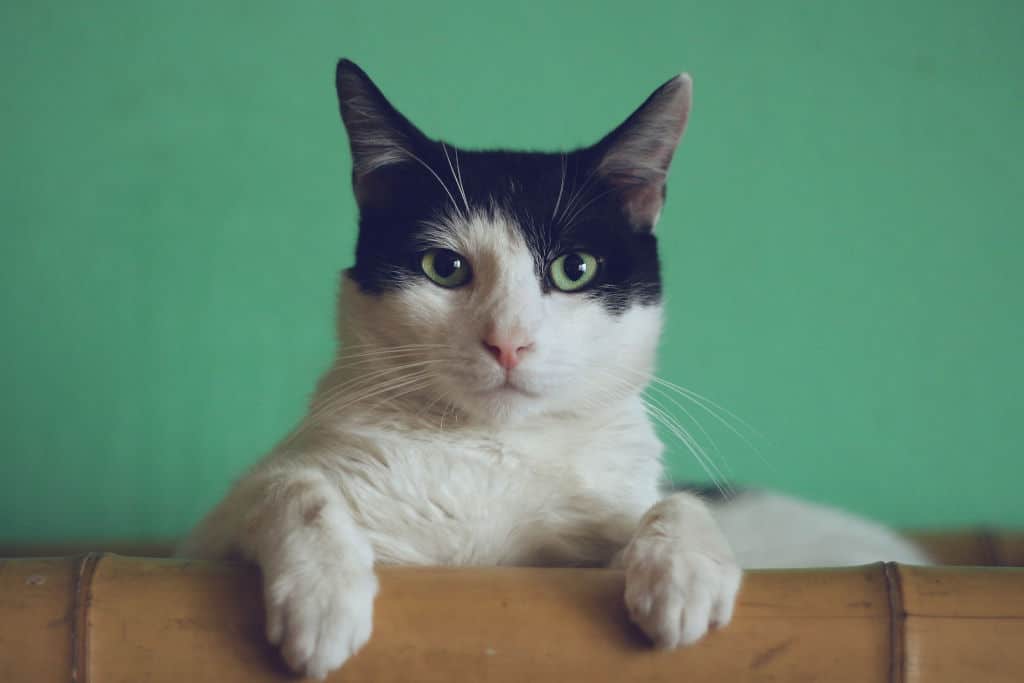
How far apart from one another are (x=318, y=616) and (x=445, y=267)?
558mm

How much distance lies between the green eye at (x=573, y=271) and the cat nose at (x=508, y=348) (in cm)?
16

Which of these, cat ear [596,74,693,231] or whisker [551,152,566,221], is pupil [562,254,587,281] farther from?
cat ear [596,74,693,231]

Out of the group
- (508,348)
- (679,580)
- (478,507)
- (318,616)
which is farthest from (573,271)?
(318,616)

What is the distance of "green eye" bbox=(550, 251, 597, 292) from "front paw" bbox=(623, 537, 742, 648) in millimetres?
435

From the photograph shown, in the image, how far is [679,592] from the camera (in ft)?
2.87

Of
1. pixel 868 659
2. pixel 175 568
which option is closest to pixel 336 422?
pixel 175 568

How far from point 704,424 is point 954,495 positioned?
642 millimetres

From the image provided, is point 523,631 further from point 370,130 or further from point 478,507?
point 370,130

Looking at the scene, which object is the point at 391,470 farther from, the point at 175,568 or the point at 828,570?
the point at 828,570

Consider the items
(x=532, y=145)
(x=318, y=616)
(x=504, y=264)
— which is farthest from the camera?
(x=532, y=145)

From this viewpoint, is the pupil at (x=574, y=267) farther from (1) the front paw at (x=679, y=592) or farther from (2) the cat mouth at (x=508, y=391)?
(1) the front paw at (x=679, y=592)

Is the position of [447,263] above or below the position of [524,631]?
above

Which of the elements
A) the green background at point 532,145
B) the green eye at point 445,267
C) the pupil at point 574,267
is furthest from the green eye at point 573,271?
the green background at point 532,145

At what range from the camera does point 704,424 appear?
7.65ft
